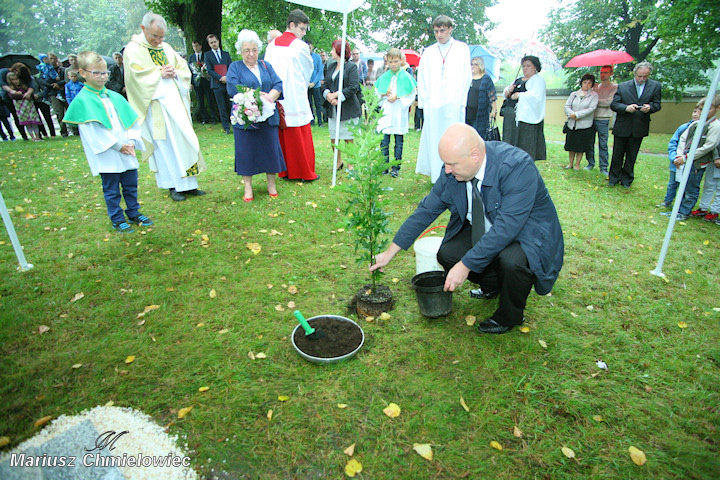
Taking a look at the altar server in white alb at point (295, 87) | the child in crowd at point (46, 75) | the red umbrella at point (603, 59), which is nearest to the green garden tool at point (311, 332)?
the altar server in white alb at point (295, 87)

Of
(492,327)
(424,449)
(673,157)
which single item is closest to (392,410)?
(424,449)

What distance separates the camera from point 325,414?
234 cm

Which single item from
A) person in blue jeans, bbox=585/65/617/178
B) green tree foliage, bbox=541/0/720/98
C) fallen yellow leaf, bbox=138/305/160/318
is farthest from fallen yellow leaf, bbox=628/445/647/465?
green tree foliage, bbox=541/0/720/98

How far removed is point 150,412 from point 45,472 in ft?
1.93

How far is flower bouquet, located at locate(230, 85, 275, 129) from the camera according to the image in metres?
5.10

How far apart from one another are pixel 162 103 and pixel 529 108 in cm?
615

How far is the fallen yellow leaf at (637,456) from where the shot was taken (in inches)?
81.0

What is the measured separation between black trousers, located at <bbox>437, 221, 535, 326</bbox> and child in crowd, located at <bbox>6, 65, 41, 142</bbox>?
40.6ft

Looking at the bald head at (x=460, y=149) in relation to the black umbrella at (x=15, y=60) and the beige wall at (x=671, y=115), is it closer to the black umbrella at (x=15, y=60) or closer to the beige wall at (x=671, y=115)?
the black umbrella at (x=15, y=60)

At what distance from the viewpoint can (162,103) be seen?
204 inches

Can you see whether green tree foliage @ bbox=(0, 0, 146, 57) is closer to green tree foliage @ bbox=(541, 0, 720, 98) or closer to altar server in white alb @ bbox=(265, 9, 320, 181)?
altar server in white alb @ bbox=(265, 9, 320, 181)

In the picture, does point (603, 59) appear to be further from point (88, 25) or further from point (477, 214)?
point (88, 25)

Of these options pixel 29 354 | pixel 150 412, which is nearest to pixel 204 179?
pixel 29 354

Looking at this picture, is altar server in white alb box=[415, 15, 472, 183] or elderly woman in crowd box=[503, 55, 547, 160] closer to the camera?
altar server in white alb box=[415, 15, 472, 183]
